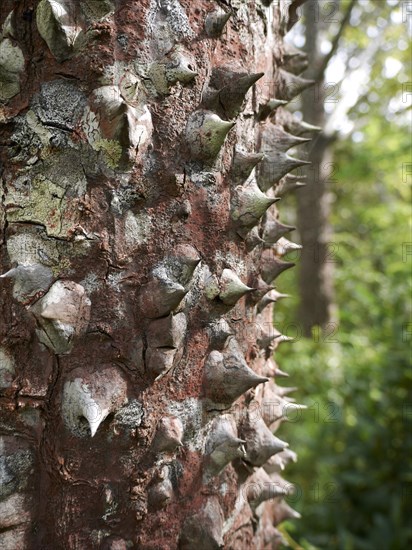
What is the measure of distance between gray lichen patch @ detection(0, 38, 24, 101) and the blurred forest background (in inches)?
39.9

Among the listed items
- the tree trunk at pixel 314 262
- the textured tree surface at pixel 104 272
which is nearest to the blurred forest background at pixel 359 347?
the tree trunk at pixel 314 262

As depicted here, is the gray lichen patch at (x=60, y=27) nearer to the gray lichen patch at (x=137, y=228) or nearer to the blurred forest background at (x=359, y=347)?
the gray lichen patch at (x=137, y=228)

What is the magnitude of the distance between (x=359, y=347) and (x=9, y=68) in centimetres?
397

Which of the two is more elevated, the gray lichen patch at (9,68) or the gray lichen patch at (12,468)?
the gray lichen patch at (9,68)

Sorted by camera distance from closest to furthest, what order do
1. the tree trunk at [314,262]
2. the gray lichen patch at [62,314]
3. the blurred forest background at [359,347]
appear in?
the gray lichen patch at [62,314] < the blurred forest background at [359,347] < the tree trunk at [314,262]

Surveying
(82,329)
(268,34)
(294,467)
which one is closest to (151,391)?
(82,329)

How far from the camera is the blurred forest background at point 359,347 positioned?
9.00ft

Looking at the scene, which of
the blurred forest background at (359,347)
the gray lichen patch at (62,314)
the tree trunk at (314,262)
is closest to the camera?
the gray lichen patch at (62,314)

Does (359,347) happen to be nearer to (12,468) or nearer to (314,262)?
(314,262)

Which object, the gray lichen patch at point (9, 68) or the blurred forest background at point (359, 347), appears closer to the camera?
the gray lichen patch at point (9, 68)

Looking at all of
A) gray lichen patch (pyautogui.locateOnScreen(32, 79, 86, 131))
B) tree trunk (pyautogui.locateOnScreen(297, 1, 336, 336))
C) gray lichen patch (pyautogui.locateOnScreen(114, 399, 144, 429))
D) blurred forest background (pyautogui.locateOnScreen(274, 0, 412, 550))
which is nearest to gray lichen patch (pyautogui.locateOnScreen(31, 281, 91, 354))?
gray lichen patch (pyautogui.locateOnScreen(114, 399, 144, 429))

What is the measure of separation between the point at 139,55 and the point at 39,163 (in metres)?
0.21

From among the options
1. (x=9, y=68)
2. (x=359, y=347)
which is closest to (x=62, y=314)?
(x=9, y=68)

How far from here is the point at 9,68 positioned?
778 millimetres
